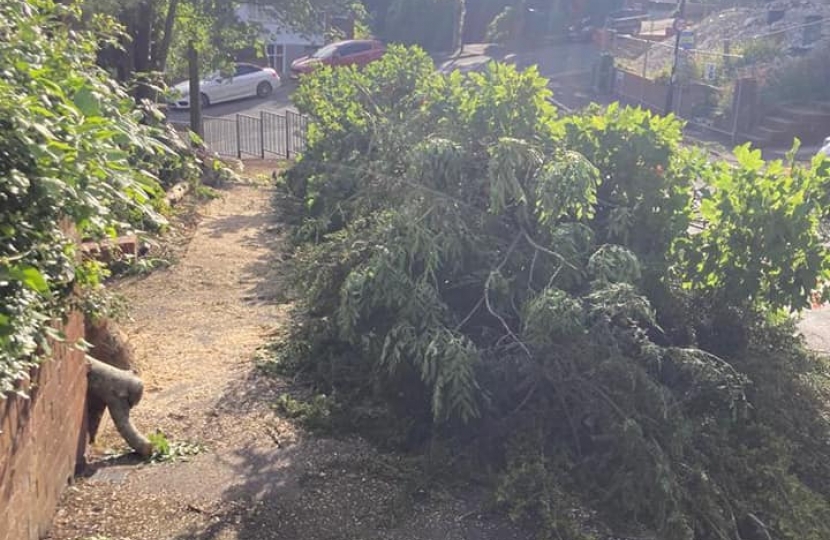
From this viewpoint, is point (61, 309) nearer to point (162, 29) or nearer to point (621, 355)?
point (621, 355)

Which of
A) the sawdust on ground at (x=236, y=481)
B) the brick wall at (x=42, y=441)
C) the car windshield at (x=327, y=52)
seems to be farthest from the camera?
the car windshield at (x=327, y=52)

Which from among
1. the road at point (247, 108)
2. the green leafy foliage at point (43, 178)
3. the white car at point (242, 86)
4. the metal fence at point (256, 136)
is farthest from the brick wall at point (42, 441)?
the white car at point (242, 86)

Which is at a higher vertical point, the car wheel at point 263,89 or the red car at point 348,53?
the red car at point 348,53

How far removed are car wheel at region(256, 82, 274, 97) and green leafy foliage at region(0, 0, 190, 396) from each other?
31.2 metres

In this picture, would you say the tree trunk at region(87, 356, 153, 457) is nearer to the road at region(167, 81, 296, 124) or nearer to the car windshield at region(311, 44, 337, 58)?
the road at region(167, 81, 296, 124)

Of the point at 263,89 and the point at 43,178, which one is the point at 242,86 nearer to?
the point at 263,89

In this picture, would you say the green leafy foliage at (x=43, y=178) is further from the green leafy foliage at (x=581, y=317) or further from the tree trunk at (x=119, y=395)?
the green leafy foliage at (x=581, y=317)

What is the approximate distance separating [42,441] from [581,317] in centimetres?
294

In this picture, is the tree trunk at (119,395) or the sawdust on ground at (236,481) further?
the tree trunk at (119,395)

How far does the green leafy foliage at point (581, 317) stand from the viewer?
5.09 meters

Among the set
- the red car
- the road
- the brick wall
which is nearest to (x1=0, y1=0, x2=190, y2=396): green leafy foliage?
the brick wall

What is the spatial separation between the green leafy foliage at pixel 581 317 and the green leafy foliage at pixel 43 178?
2.14 metres

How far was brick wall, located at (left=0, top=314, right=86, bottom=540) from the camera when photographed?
12.2 feet

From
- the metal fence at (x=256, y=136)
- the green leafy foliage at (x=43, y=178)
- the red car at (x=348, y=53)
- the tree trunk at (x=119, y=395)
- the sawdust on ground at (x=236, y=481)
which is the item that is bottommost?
the metal fence at (x=256, y=136)
